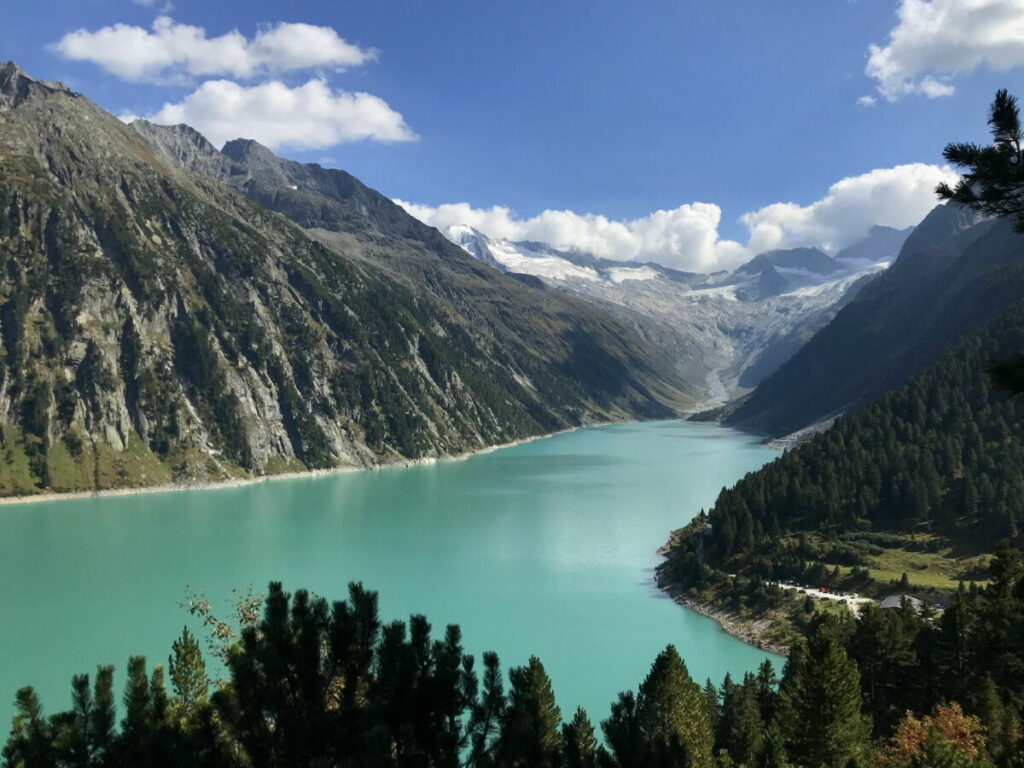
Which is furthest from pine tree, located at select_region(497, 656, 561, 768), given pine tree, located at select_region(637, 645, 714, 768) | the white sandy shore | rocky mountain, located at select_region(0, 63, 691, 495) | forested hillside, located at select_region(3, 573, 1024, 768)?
rocky mountain, located at select_region(0, 63, 691, 495)

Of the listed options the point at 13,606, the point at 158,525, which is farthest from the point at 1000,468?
the point at 158,525

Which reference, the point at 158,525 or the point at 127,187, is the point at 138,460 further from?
the point at 127,187

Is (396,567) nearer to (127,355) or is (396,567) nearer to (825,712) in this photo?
(825,712)

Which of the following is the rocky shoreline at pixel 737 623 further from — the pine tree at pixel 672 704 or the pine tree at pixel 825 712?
the pine tree at pixel 672 704

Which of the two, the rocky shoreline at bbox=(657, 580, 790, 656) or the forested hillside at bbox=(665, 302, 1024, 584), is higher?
the forested hillside at bbox=(665, 302, 1024, 584)

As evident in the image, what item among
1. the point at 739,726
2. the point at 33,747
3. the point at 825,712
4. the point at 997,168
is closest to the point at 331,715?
the point at 33,747

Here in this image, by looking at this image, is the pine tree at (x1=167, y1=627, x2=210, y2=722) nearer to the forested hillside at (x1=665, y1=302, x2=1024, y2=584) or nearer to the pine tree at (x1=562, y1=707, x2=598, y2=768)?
the pine tree at (x1=562, y1=707, x2=598, y2=768)
